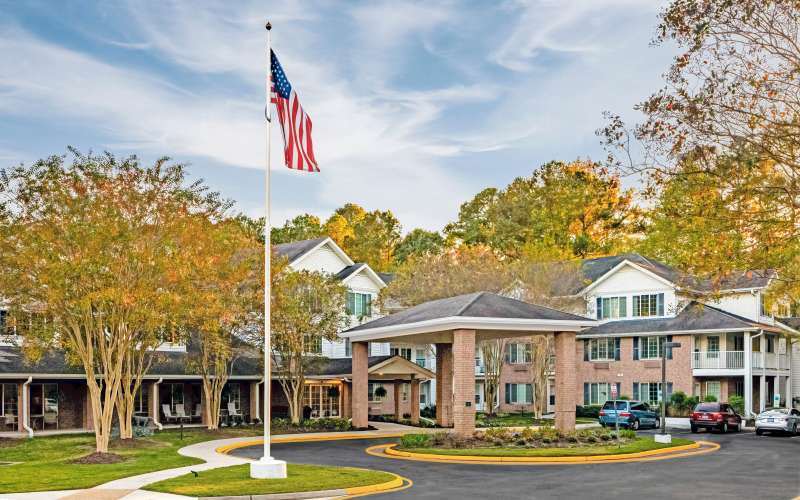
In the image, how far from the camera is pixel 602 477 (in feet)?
77.7

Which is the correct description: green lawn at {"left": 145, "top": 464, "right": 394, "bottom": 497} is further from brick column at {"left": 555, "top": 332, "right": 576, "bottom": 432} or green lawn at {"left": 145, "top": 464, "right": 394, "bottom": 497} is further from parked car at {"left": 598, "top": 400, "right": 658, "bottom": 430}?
parked car at {"left": 598, "top": 400, "right": 658, "bottom": 430}

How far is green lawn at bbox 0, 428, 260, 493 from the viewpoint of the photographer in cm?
2220

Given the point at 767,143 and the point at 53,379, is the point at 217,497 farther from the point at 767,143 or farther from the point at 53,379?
the point at 53,379

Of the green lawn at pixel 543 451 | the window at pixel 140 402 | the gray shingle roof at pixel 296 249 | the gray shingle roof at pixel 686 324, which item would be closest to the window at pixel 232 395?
the window at pixel 140 402

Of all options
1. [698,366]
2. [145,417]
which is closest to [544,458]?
[145,417]

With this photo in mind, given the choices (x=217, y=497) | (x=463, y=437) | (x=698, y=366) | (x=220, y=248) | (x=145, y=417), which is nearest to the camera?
(x=217, y=497)

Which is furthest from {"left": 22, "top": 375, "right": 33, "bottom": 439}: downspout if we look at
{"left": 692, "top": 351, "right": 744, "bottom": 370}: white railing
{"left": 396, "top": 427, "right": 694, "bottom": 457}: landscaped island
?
{"left": 692, "top": 351, "right": 744, "bottom": 370}: white railing

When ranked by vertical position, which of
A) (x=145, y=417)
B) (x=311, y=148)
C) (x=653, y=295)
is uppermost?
(x=311, y=148)

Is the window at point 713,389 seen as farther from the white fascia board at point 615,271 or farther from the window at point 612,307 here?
the window at point 612,307

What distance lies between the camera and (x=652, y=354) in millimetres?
60625

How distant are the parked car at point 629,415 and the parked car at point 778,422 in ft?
17.2

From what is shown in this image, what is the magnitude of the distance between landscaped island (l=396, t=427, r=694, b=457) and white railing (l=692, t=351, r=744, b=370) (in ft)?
81.2

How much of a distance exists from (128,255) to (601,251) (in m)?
70.6

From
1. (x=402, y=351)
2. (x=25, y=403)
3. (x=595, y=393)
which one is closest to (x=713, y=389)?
(x=595, y=393)
